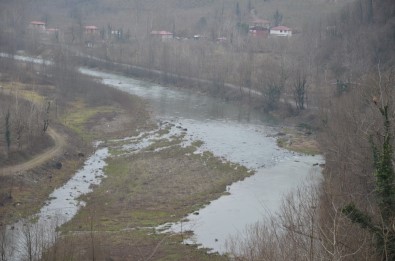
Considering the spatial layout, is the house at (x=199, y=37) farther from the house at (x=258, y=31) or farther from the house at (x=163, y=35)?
the house at (x=258, y=31)

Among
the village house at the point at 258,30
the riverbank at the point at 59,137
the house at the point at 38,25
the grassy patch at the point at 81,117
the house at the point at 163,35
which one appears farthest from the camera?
the house at the point at 38,25

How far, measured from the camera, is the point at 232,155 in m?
39.8

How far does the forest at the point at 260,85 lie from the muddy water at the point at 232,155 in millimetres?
1952

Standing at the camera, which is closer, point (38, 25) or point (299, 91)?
point (299, 91)

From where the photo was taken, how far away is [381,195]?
14398 millimetres

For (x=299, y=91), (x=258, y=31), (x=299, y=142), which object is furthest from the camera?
(x=258, y=31)

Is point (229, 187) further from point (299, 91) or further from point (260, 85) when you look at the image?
point (260, 85)

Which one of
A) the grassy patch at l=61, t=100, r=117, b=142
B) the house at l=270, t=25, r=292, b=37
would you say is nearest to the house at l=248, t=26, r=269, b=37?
the house at l=270, t=25, r=292, b=37

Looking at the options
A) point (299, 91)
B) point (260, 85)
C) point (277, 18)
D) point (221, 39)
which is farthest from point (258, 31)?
point (299, 91)

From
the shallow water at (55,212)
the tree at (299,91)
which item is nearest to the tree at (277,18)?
the tree at (299,91)

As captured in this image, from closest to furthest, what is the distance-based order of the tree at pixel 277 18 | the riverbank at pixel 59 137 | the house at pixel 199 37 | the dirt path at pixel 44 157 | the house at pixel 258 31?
the riverbank at pixel 59 137 < the dirt path at pixel 44 157 < the house at pixel 258 31 < the house at pixel 199 37 < the tree at pixel 277 18

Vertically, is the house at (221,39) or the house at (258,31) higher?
the house at (258,31)

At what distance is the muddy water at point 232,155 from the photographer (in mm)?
27141

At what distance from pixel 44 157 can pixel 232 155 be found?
13.1m
